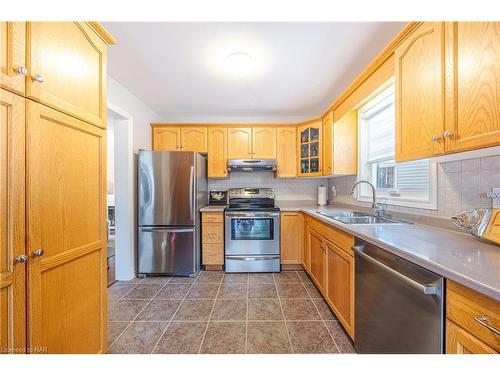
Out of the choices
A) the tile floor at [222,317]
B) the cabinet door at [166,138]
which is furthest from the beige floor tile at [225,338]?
the cabinet door at [166,138]

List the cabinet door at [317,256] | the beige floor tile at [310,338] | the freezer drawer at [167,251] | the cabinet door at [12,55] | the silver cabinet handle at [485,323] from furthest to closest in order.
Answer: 1. the freezer drawer at [167,251]
2. the cabinet door at [317,256]
3. the beige floor tile at [310,338]
4. the cabinet door at [12,55]
5. the silver cabinet handle at [485,323]

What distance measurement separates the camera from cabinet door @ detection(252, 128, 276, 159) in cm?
329

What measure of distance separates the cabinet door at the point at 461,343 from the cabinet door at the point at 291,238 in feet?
7.08

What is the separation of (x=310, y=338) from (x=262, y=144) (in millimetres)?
2559

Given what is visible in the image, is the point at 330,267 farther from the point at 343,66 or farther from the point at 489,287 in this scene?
the point at 343,66

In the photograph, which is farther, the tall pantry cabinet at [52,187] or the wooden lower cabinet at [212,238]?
the wooden lower cabinet at [212,238]

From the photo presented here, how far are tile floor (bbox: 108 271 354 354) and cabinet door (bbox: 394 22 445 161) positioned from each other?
57.3 inches

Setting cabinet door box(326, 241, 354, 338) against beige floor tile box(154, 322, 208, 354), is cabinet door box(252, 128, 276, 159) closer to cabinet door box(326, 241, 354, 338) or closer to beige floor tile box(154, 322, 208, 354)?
cabinet door box(326, 241, 354, 338)

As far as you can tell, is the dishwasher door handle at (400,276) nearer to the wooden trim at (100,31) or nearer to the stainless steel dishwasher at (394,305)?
the stainless steel dishwasher at (394,305)

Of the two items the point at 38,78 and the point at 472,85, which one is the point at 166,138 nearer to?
the point at 38,78

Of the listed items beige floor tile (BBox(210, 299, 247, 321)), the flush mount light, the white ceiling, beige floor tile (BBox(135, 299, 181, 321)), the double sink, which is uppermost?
the white ceiling

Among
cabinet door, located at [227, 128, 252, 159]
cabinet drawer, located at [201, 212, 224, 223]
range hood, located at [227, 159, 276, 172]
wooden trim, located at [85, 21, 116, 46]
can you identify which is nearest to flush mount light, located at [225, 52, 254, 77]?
wooden trim, located at [85, 21, 116, 46]

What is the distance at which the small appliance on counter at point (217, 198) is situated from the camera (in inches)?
138
